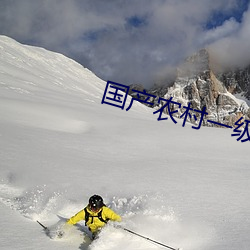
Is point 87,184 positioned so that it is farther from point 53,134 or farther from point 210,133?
point 210,133

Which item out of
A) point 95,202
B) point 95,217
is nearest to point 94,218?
point 95,217

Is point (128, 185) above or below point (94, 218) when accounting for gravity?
above

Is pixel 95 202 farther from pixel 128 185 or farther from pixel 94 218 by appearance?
pixel 128 185

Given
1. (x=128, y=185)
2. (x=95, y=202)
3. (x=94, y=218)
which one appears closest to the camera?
(x=95, y=202)

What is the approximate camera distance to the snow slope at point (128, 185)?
4961mm

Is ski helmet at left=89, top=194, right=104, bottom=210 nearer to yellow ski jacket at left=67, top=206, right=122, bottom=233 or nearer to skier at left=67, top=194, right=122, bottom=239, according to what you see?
skier at left=67, top=194, right=122, bottom=239

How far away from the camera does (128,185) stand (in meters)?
7.25

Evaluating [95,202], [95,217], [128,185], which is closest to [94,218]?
[95,217]

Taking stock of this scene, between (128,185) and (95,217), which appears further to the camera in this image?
(128,185)

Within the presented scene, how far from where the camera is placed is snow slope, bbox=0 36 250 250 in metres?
4.96

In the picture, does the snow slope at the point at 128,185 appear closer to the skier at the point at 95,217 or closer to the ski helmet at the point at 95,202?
the skier at the point at 95,217

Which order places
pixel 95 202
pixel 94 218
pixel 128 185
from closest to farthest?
pixel 95 202 < pixel 94 218 < pixel 128 185

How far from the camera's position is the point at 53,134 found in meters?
12.1

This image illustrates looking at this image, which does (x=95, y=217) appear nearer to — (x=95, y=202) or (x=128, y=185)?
(x=95, y=202)
